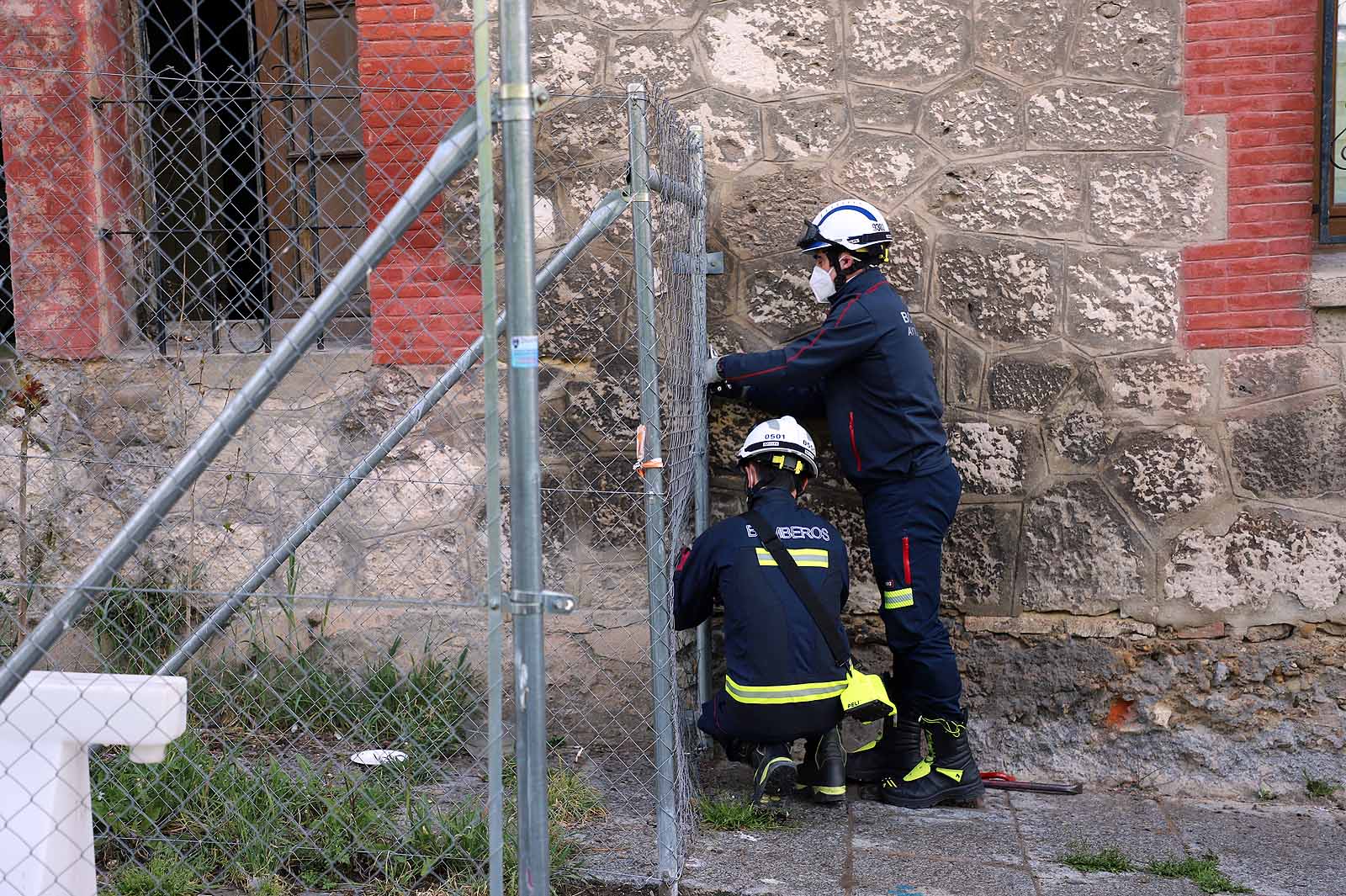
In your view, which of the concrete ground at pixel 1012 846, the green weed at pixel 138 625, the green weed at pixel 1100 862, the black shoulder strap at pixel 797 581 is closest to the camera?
the concrete ground at pixel 1012 846

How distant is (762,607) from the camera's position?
13.1 ft

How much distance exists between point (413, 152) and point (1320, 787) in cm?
405

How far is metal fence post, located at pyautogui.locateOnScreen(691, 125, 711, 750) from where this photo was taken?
436 centimetres

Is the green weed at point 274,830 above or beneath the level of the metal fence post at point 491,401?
beneath

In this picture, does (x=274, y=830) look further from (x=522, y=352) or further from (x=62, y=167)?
(x=62, y=167)

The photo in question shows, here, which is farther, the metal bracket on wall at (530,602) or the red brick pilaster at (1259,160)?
the red brick pilaster at (1259,160)

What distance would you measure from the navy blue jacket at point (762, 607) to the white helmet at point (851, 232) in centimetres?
94

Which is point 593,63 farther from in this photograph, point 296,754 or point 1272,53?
point 296,754

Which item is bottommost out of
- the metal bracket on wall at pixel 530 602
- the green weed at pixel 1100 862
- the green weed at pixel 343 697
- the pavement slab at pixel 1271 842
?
the pavement slab at pixel 1271 842

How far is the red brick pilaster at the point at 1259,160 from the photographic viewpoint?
430 centimetres

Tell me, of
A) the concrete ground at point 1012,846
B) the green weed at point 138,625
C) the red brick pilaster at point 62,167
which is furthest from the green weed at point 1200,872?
the red brick pilaster at point 62,167

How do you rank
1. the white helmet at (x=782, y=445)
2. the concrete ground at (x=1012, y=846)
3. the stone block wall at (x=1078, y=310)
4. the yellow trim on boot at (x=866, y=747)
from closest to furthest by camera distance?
1. the concrete ground at (x=1012, y=846)
2. the white helmet at (x=782, y=445)
3. the stone block wall at (x=1078, y=310)
4. the yellow trim on boot at (x=866, y=747)

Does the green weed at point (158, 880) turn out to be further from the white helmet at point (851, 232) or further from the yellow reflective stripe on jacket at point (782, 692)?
the white helmet at point (851, 232)

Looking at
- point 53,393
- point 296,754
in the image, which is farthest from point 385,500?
point 53,393
